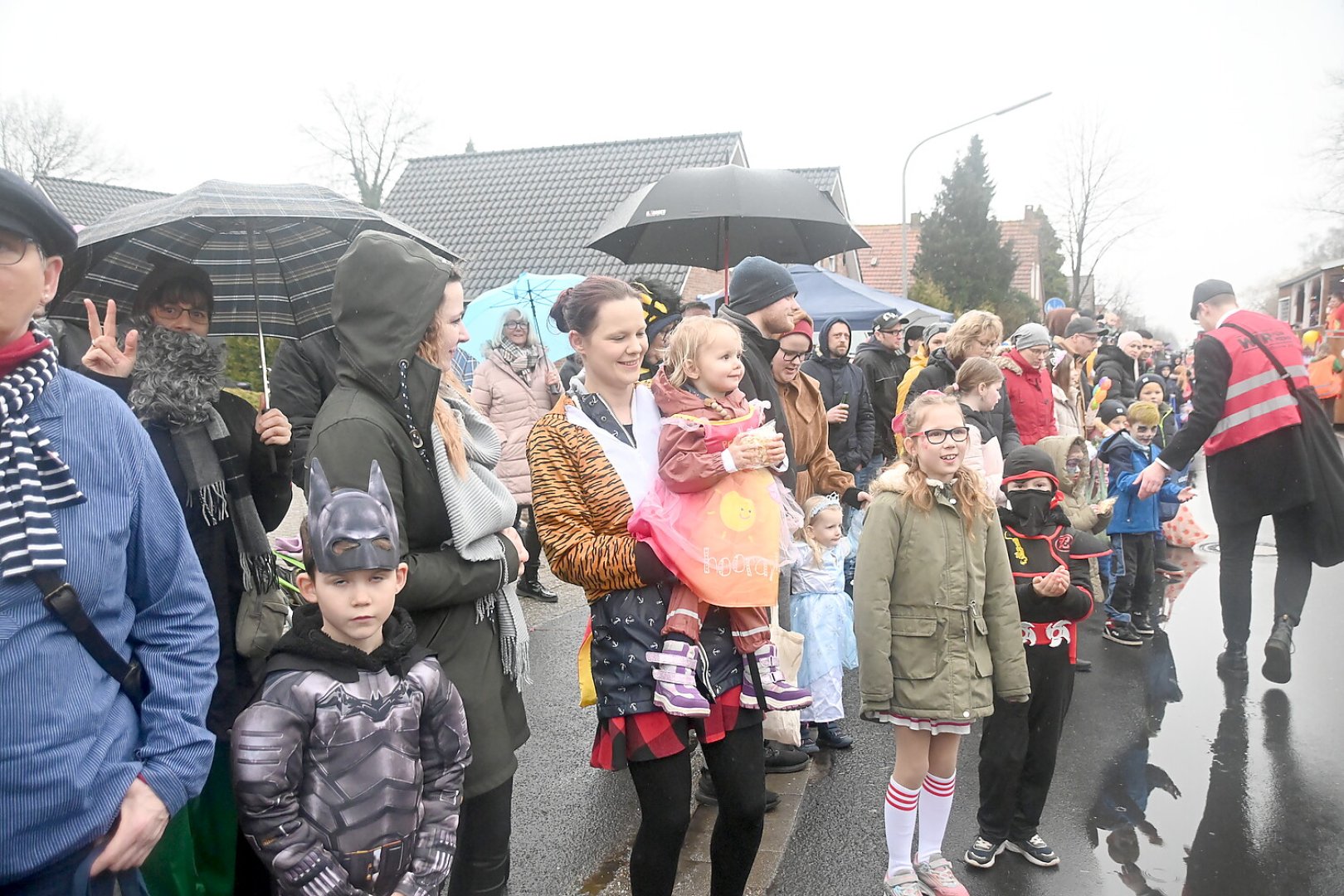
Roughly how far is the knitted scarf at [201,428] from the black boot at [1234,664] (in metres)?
5.64

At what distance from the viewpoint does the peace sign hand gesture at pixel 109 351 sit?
104 inches

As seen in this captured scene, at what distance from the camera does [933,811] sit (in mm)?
3416

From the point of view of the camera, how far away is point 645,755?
2.58 metres

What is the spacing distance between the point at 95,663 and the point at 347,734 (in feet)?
1.74

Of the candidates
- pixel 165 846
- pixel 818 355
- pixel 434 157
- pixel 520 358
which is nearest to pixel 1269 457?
pixel 818 355

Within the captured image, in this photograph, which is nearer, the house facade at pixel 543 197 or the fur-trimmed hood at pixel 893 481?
the fur-trimmed hood at pixel 893 481

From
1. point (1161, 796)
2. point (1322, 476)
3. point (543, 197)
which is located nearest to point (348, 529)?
point (1161, 796)

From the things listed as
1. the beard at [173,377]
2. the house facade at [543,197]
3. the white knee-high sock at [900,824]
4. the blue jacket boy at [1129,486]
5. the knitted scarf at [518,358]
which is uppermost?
the house facade at [543,197]

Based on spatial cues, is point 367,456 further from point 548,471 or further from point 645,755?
point 645,755

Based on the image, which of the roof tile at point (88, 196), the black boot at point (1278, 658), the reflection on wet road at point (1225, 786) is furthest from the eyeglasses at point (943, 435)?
the roof tile at point (88, 196)

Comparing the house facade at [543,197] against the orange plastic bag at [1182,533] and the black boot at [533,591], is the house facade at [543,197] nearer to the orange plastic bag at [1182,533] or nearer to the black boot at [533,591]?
the orange plastic bag at [1182,533]

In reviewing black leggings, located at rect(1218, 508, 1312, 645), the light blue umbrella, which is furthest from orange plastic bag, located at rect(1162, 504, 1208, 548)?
the light blue umbrella

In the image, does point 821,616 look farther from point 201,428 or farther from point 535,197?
point 535,197

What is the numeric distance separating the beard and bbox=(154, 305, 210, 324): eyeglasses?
0.04 m
